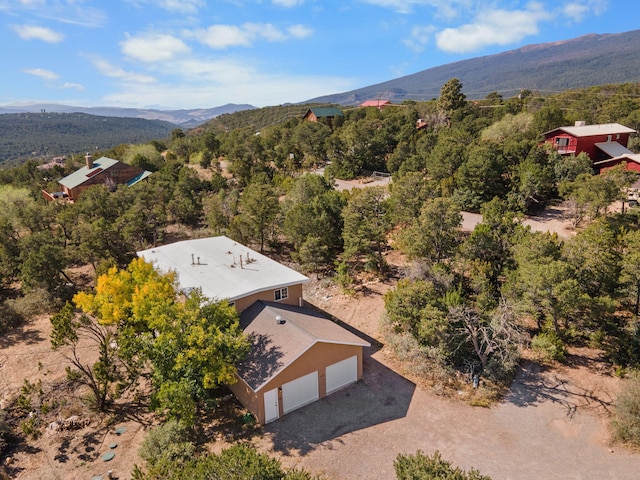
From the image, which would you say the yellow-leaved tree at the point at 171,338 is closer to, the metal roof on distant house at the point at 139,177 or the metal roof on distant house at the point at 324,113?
the metal roof on distant house at the point at 139,177

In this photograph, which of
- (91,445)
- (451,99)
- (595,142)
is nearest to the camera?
(91,445)

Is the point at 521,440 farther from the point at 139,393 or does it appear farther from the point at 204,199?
the point at 204,199

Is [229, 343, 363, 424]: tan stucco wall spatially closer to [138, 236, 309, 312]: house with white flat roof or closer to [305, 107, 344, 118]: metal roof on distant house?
Answer: [138, 236, 309, 312]: house with white flat roof

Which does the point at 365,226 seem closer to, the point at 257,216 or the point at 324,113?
the point at 257,216

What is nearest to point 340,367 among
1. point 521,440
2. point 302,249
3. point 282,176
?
point 521,440

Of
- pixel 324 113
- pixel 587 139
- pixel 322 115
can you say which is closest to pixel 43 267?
pixel 587 139

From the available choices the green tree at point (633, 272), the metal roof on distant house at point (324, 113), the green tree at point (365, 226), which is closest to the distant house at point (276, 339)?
the green tree at point (365, 226)
